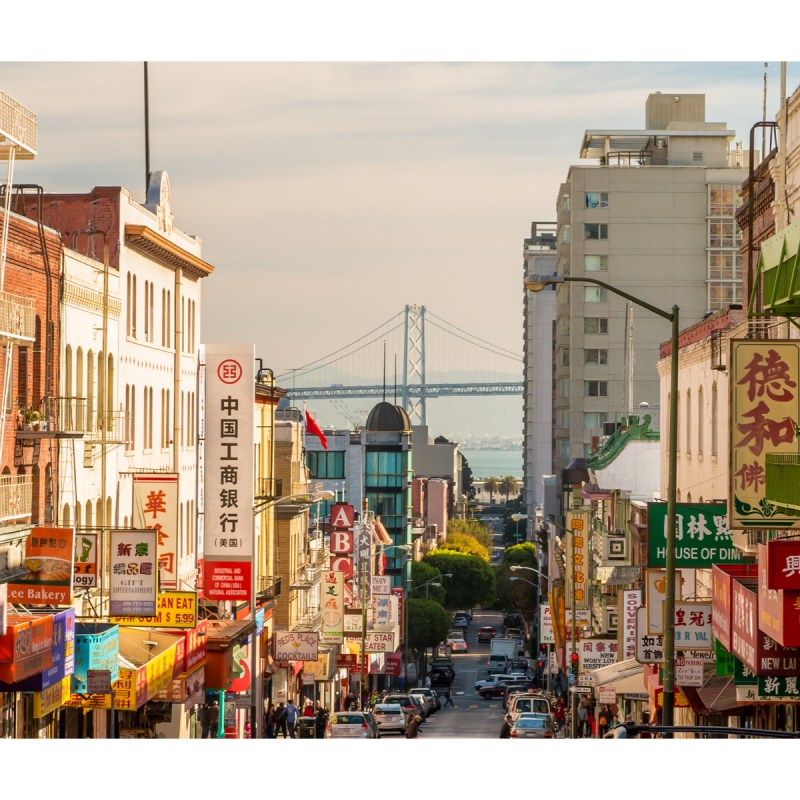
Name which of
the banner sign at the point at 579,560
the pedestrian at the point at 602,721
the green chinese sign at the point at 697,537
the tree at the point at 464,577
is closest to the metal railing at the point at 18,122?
the green chinese sign at the point at 697,537

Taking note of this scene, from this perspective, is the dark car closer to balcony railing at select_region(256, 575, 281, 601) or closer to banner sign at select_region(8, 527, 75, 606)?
balcony railing at select_region(256, 575, 281, 601)

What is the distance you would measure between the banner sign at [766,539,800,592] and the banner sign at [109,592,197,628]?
2132 centimetres

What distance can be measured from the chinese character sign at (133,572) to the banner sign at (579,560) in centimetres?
3134

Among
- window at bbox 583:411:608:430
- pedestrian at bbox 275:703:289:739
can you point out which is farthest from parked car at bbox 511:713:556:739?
window at bbox 583:411:608:430

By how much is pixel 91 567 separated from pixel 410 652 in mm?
87767

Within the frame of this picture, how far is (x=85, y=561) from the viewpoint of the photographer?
37000 millimetres

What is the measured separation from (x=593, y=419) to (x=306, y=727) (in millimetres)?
68420

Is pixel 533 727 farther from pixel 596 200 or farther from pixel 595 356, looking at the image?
pixel 596 200

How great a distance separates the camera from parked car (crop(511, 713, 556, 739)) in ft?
164

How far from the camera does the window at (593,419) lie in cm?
11831

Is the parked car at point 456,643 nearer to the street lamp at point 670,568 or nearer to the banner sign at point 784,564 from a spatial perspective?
the street lamp at point 670,568

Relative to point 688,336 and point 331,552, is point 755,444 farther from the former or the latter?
point 331,552

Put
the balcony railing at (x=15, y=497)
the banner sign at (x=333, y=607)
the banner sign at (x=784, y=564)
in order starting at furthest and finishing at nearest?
the banner sign at (x=333, y=607) → the balcony railing at (x=15, y=497) → the banner sign at (x=784, y=564)

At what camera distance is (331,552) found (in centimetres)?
8338
